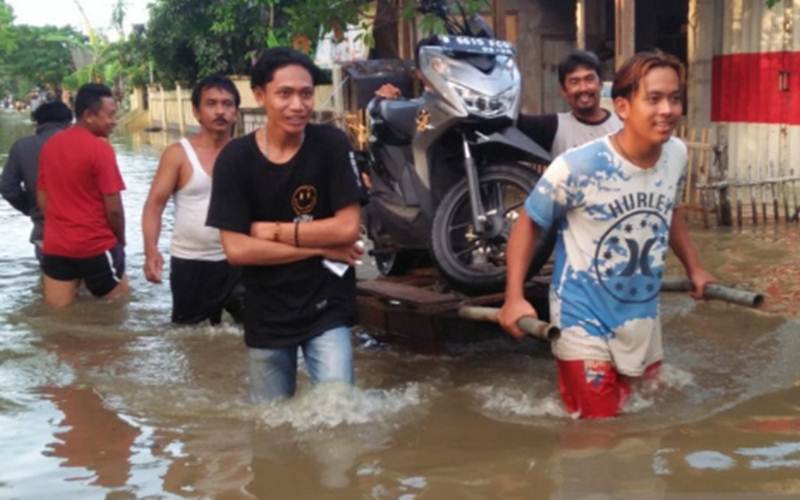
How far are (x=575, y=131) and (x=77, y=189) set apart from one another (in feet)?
10.7

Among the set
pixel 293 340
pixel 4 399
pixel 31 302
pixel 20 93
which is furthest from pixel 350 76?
pixel 20 93

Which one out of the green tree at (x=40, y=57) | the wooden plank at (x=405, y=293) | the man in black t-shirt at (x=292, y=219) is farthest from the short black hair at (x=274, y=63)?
the green tree at (x=40, y=57)

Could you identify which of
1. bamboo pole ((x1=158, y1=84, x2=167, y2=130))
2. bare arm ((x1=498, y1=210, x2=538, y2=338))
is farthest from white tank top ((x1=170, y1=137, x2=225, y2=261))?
bamboo pole ((x1=158, y1=84, x2=167, y2=130))

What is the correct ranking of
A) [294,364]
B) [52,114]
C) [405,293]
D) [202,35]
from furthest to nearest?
1. [202,35]
2. [52,114]
3. [405,293]
4. [294,364]

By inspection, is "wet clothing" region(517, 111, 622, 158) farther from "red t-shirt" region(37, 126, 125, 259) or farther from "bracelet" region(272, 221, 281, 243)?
"red t-shirt" region(37, 126, 125, 259)

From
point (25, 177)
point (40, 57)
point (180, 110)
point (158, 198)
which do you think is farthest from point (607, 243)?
point (40, 57)

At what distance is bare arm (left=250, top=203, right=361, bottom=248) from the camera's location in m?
3.89

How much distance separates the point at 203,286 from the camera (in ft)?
19.6

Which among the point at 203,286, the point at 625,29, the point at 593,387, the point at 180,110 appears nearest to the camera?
the point at 593,387

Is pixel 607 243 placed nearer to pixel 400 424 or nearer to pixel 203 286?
pixel 400 424

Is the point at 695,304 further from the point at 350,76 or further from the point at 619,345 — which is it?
the point at 350,76

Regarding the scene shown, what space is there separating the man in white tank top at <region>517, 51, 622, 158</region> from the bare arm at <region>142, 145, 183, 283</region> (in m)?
1.93

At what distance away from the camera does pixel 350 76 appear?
14922 millimetres

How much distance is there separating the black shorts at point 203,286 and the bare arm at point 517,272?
2.33 metres
